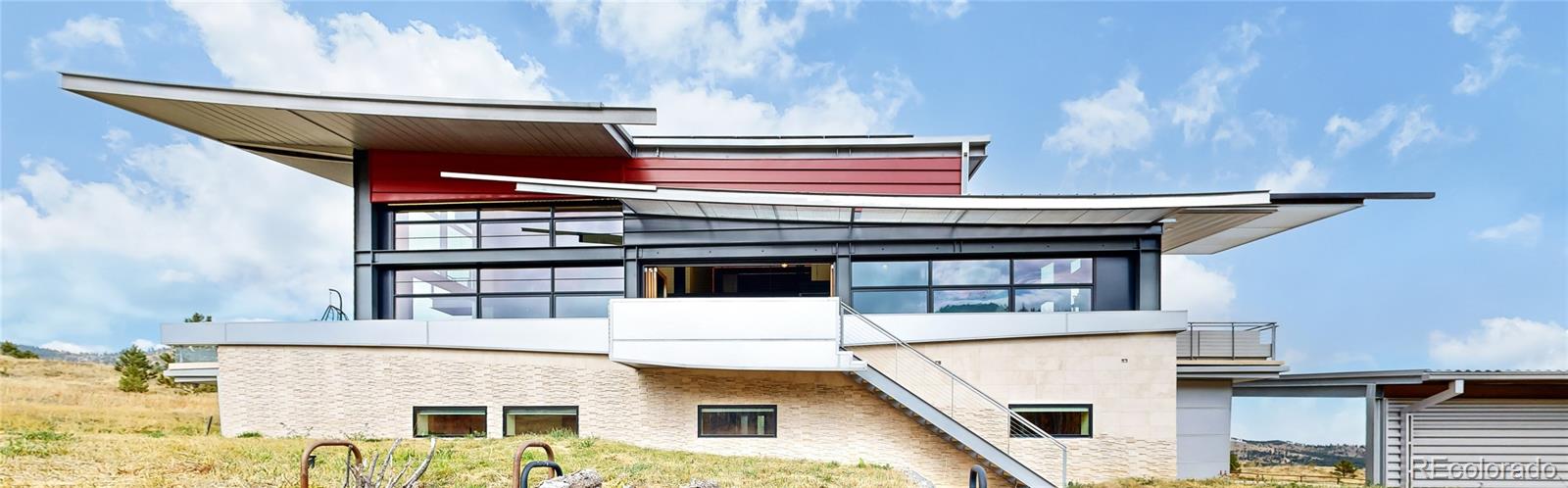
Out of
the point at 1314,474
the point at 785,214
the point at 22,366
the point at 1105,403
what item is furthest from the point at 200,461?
the point at 22,366

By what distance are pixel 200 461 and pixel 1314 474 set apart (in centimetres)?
2083

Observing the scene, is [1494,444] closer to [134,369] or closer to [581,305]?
[581,305]

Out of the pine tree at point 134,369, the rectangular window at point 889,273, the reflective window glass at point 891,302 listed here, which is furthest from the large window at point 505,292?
the pine tree at point 134,369

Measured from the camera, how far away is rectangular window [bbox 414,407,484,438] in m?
15.9

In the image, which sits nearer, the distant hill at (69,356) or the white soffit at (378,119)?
the white soffit at (378,119)

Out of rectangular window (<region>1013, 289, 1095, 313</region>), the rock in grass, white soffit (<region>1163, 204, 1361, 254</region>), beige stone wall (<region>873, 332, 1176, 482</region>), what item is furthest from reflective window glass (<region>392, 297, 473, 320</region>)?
white soffit (<region>1163, 204, 1361, 254</region>)

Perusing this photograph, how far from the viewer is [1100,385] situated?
1534cm

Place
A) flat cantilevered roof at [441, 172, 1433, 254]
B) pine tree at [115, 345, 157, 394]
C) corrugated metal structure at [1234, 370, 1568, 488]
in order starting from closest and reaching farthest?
flat cantilevered roof at [441, 172, 1433, 254] < corrugated metal structure at [1234, 370, 1568, 488] < pine tree at [115, 345, 157, 394]

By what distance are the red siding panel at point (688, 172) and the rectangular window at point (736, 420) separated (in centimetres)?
465

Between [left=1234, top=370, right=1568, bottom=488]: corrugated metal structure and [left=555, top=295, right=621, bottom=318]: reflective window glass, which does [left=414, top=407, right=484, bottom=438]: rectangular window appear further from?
[left=1234, top=370, right=1568, bottom=488]: corrugated metal structure

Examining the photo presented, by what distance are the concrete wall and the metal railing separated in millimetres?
529

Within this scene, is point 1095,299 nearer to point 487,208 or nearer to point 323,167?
point 487,208

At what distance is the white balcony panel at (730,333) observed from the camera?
14.4 metres

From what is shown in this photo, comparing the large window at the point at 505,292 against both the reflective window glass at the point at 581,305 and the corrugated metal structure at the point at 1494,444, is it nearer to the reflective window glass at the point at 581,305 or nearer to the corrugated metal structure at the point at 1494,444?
the reflective window glass at the point at 581,305
